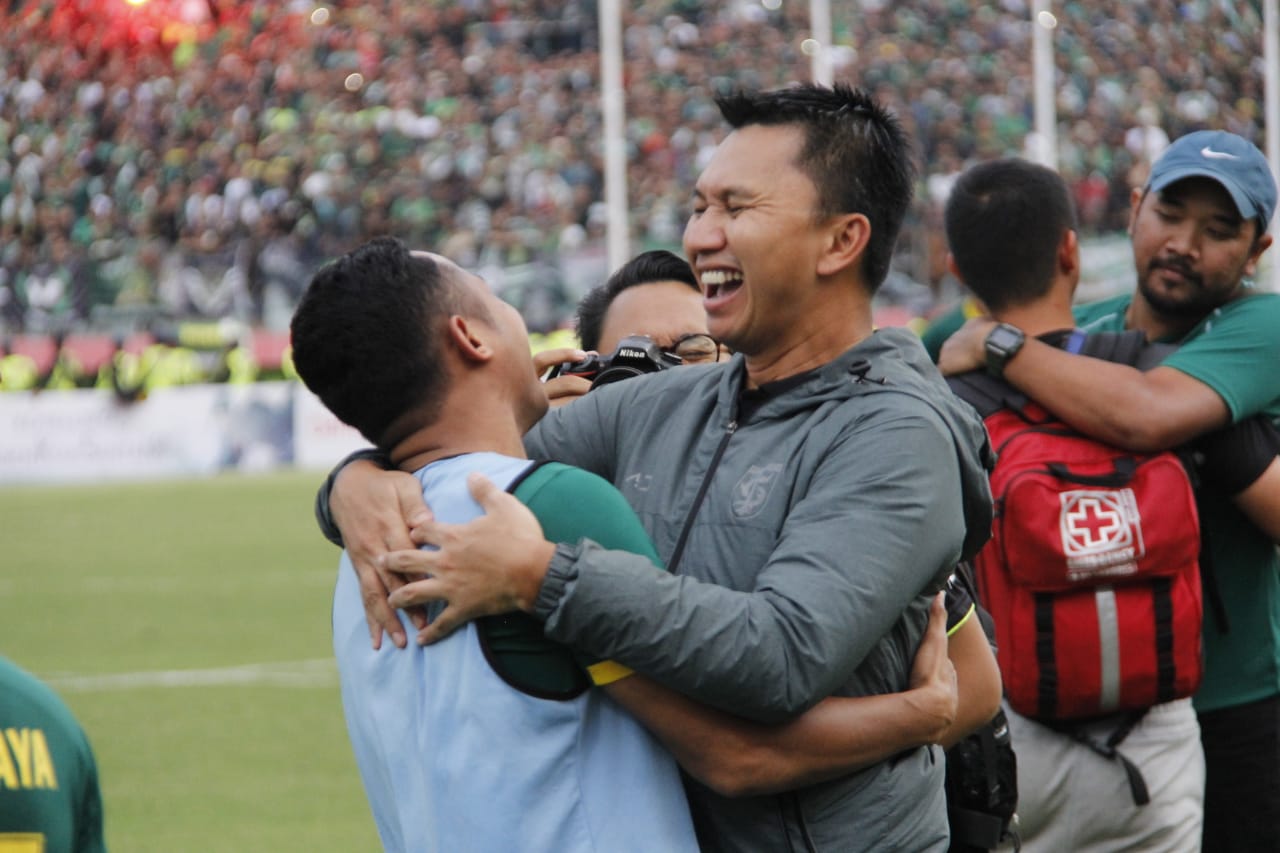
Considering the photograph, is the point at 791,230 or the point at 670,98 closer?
the point at 791,230

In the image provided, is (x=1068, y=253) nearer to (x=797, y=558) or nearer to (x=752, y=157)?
(x=752, y=157)

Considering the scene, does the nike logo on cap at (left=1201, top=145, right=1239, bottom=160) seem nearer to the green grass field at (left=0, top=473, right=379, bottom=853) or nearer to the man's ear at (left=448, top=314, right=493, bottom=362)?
the man's ear at (left=448, top=314, right=493, bottom=362)

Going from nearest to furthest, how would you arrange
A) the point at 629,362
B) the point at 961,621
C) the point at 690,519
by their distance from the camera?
the point at 690,519
the point at 961,621
the point at 629,362

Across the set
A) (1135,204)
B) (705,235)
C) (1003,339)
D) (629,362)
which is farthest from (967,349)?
(705,235)

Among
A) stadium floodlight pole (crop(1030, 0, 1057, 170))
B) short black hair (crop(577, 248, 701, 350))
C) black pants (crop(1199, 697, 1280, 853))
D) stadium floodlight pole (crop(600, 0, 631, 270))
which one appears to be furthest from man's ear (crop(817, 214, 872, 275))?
stadium floodlight pole (crop(1030, 0, 1057, 170))

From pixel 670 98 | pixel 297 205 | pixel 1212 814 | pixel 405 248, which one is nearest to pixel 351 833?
pixel 1212 814

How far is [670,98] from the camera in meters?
27.6

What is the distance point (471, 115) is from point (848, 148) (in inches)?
987

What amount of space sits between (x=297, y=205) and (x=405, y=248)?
23.3 metres

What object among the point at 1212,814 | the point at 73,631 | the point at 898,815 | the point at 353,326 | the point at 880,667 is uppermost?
the point at 353,326

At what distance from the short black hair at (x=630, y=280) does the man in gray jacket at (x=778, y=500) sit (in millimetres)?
978

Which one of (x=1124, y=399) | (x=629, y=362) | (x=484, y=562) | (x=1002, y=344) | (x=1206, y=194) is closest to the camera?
(x=484, y=562)

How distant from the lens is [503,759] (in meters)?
2.13

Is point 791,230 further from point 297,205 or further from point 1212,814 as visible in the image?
point 297,205
